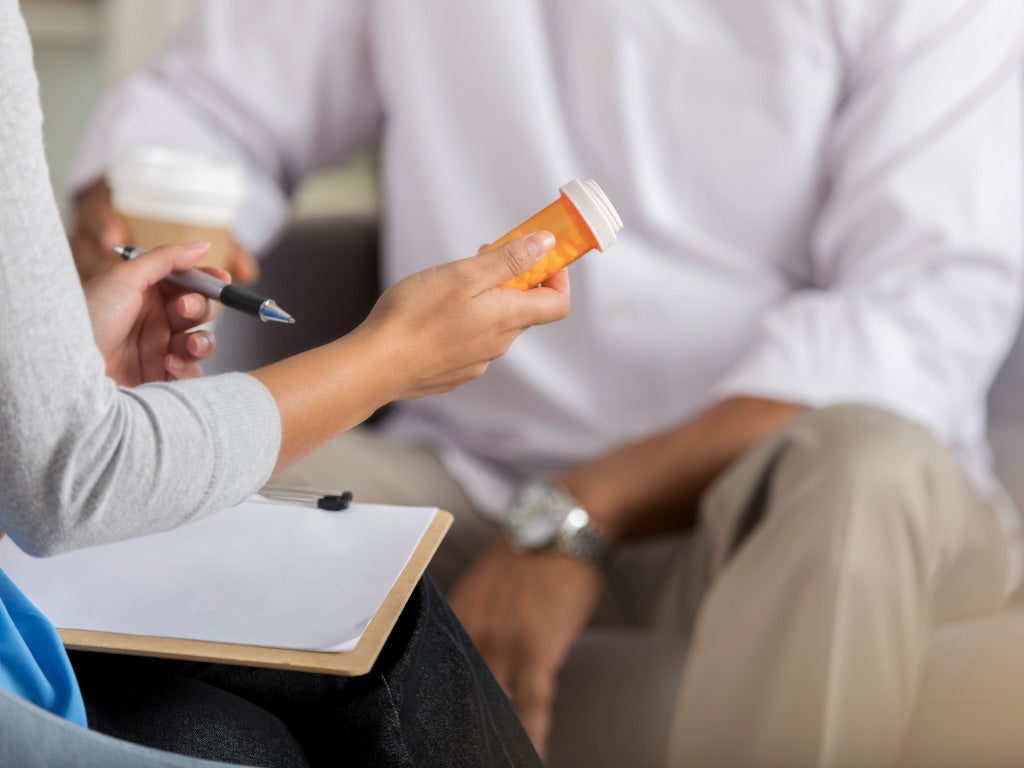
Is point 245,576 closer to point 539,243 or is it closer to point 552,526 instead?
point 539,243

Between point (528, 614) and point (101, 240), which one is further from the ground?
point (101, 240)

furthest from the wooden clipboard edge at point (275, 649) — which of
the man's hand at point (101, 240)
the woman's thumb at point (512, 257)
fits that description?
the man's hand at point (101, 240)

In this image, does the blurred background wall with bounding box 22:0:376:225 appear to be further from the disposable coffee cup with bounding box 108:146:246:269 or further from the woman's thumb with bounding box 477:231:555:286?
the woman's thumb with bounding box 477:231:555:286

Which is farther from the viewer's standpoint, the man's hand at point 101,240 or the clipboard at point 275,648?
the man's hand at point 101,240

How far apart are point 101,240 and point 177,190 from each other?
14 centimetres

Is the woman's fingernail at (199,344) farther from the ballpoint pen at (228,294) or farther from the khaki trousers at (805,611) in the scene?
the khaki trousers at (805,611)

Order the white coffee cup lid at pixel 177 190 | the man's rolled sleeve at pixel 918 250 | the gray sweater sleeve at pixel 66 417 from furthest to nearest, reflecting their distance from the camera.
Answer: the man's rolled sleeve at pixel 918 250 < the white coffee cup lid at pixel 177 190 < the gray sweater sleeve at pixel 66 417

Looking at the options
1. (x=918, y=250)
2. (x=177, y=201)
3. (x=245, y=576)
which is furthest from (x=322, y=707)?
(x=918, y=250)

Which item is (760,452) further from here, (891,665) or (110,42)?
(110,42)

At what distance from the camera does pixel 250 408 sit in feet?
1.16

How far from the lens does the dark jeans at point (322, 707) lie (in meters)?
0.42

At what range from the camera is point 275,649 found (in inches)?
15.1

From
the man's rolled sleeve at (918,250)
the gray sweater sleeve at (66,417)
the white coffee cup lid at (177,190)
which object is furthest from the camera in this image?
the man's rolled sleeve at (918,250)

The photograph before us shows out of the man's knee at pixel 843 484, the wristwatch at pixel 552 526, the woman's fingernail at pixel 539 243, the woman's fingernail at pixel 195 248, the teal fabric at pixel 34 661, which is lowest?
the wristwatch at pixel 552 526
